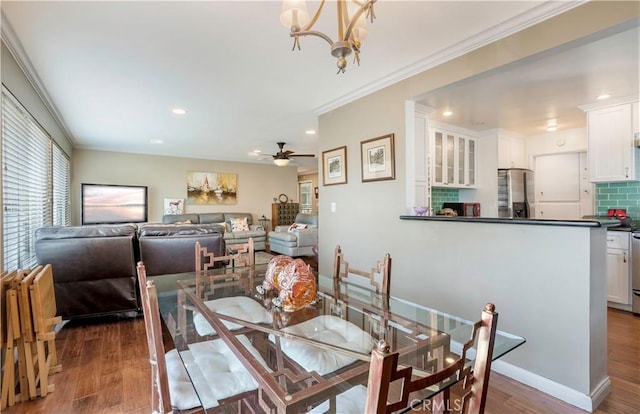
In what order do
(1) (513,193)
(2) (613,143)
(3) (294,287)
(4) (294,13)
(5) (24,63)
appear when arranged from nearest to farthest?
(4) (294,13) < (3) (294,287) < (5) (24,63) < (2) (613,143) < (1) (513,193)

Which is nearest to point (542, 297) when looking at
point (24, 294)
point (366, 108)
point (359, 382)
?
point (359, 382)

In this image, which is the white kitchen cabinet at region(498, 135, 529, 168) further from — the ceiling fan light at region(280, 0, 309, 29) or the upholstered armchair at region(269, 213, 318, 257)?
the ceiling fan light at region(280, 0, 309, 29)

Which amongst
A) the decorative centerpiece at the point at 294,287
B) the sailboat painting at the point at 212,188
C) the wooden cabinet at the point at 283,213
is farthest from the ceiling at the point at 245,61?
the wooden cabinet at the point at 283,213

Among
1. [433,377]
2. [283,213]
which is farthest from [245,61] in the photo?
[283,213]

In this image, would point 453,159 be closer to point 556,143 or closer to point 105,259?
point 556,143

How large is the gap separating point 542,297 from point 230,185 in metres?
7.34

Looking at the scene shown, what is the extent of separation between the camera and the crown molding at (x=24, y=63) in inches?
78.8

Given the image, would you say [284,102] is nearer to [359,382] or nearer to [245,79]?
[245,79]

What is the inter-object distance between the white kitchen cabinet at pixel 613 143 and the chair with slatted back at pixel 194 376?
456 centimetres

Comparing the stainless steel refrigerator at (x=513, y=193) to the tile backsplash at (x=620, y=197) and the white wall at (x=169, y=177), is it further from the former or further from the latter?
the white wall at (x=169, y=177)

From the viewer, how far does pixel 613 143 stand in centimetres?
350

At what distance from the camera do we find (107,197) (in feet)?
20.9

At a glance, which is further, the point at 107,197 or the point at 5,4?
the point at 107,197

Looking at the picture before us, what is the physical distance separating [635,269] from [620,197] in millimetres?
1085
